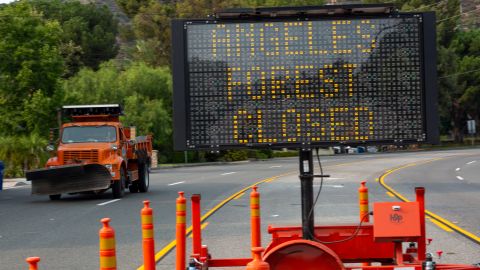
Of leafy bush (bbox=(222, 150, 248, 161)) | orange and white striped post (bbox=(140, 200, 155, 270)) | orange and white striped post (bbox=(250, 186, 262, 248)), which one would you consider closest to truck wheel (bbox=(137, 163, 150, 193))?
orange and white striped post (bbox=(250, 186, 262, 248))

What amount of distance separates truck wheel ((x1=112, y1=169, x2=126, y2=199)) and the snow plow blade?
630mm

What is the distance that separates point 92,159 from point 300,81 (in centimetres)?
1688

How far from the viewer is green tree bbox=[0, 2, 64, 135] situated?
125ft

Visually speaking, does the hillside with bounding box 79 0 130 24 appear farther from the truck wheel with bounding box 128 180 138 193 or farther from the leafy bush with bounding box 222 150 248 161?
the truck wheel with bounding box 128 180 138 193

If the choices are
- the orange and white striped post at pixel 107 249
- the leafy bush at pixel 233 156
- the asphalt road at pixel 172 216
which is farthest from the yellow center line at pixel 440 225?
the leafy bush at pixel 233 156

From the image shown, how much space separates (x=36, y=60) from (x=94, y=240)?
2585 cm

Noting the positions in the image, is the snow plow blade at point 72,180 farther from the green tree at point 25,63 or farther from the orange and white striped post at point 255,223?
the green tree at point 25,63

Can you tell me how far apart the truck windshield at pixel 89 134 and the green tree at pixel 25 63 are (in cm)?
1420

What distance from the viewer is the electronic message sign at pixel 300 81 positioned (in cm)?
794

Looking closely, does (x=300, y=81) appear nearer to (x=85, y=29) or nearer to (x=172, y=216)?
(x=172, y=216)

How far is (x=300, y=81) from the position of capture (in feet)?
26.2

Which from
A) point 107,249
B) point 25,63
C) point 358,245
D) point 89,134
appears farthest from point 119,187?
point 107,249

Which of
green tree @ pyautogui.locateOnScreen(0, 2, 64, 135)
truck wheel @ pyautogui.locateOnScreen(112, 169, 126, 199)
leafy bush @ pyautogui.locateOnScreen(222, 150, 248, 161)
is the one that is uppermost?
green tree @ pyautogui.locateOnScreen(0, 2, 64, 135)

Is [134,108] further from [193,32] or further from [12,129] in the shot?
[193,32]
